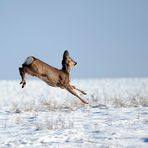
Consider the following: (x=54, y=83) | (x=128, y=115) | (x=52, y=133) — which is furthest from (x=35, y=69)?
(x=52, y=133)

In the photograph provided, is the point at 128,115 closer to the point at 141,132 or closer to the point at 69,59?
the point at 141,132

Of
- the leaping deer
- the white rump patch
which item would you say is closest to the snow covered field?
the leaping deer

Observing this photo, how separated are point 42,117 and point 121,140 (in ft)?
13.6

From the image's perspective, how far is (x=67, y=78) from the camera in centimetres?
1391

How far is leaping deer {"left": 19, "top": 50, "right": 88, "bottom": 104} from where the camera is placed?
39.8 ft

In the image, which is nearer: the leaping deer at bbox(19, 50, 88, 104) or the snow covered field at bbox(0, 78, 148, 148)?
the snow covered field at bbox(0, 78, 148, 148)

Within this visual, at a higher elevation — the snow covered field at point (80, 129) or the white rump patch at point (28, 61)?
the white rump patch at point (28, 61)

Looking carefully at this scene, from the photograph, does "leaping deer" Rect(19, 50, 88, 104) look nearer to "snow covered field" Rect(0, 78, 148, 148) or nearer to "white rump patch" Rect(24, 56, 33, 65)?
"white rump patch" Rect(24, 56, 33, 65)

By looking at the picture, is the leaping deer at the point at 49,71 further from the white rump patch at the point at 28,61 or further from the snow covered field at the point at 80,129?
the snow covered field at the point at 80,129

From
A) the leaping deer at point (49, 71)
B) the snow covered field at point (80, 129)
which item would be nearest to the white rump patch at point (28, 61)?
the leaping deer at point (49, 71)

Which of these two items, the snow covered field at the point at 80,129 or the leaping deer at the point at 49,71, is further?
the leaping deer at the point at 49,71

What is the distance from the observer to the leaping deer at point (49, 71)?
1213 cm

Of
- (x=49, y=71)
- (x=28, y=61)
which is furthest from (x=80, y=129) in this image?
(x=49, y=71)

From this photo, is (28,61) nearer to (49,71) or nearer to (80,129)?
(49,71)
